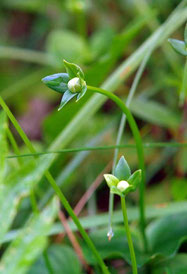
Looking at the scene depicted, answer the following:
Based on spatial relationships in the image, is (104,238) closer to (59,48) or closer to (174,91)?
(174,91)

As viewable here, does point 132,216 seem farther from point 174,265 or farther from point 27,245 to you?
point 27,245

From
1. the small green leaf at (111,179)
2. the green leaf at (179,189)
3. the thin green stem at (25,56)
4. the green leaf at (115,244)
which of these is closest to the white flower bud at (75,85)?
the small green leaf at (111,179)

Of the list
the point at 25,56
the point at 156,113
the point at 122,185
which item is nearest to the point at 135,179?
the point at 122,185

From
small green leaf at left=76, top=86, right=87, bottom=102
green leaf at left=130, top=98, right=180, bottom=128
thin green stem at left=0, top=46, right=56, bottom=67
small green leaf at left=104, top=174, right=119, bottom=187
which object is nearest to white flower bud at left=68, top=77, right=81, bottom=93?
small green leaf at left=76, top=86, right=87, bottom=102

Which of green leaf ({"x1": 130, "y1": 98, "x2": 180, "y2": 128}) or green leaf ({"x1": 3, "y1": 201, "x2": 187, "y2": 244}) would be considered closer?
green leaf ({"x1": 3, "y1": 201, "x2": 187, "y2": 244})

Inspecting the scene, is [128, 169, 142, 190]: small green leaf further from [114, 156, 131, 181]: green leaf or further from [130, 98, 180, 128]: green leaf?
[130, 98, 180, 128]: green leaf

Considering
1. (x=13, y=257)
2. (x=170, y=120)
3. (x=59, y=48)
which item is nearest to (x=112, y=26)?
(x=59, y=48)
